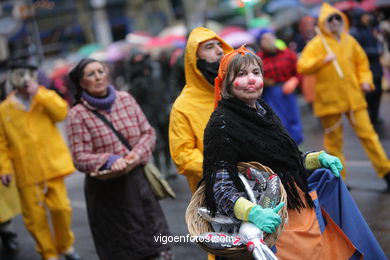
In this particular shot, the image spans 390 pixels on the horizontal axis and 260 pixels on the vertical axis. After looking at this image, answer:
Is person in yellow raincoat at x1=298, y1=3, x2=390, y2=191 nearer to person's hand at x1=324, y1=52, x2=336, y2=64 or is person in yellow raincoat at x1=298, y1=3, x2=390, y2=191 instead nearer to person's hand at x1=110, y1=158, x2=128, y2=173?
person's hand at x1=324, y1=52, x2=336, y2=64

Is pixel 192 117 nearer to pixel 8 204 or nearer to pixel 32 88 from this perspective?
pixel 32 88

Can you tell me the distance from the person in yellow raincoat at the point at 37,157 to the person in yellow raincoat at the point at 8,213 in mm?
988

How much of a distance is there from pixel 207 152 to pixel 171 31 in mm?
26133

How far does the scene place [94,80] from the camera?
205 inches

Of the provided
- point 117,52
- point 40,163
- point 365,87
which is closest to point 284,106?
point 365,87

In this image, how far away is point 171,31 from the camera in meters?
29.0

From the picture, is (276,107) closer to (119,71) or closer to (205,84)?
(205,84)

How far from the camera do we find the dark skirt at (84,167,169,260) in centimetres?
515

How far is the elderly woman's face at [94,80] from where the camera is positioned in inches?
205

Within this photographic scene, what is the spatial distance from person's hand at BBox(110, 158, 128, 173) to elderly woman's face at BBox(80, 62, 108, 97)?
2.19ft

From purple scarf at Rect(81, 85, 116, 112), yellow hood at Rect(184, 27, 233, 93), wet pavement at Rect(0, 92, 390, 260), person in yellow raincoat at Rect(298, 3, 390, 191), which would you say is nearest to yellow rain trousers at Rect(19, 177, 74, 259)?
wet pavement at Rect(0, 92, 390, 260)

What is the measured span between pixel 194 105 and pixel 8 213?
3.76 meters

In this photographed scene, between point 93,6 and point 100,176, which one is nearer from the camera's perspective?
point 100,176

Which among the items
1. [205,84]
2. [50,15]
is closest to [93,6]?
[50,15]
